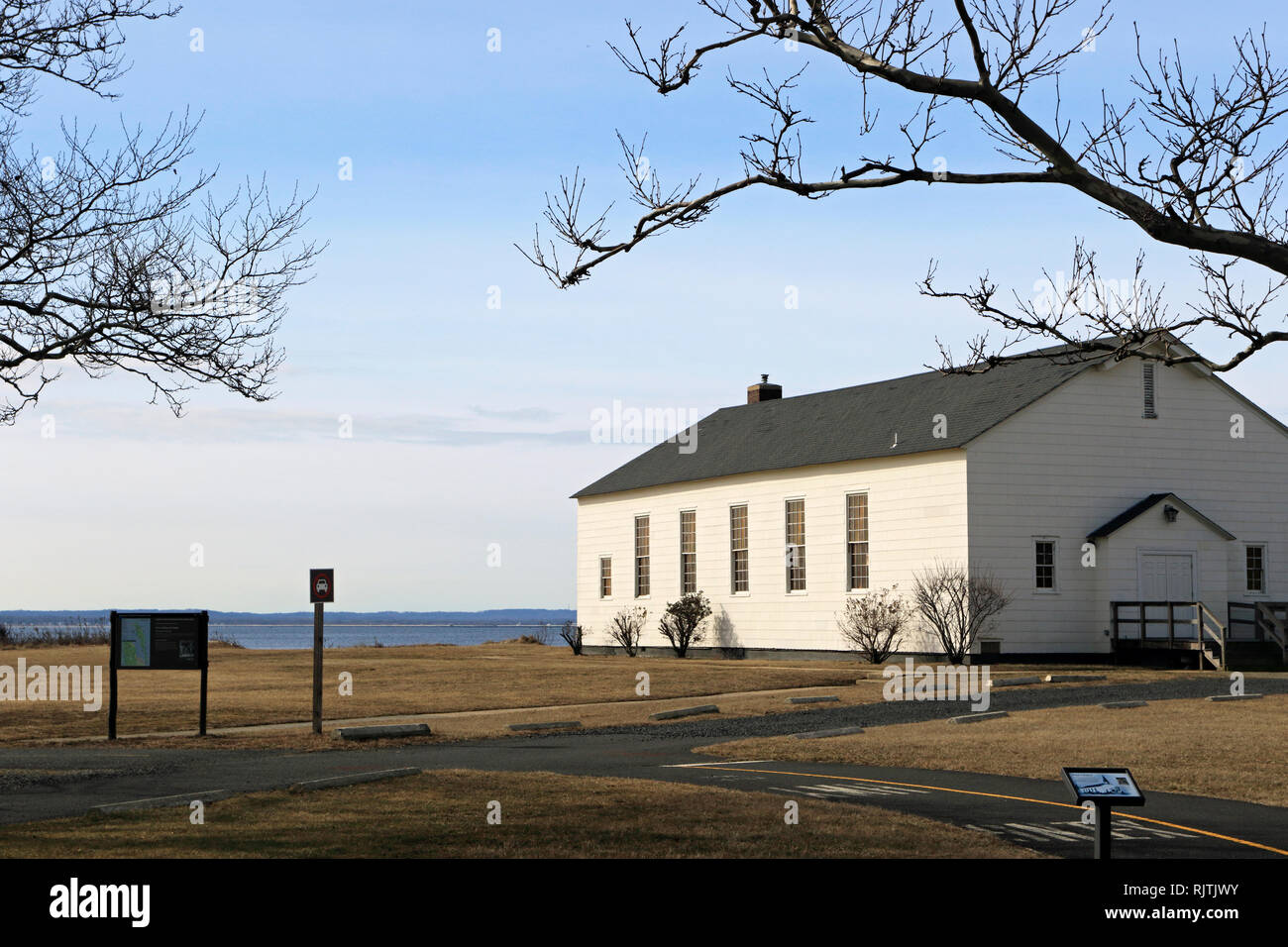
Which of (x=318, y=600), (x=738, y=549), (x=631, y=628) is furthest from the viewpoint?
(x=631, y=628)

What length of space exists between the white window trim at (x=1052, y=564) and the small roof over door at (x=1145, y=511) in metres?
0.98

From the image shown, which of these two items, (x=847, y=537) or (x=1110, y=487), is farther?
(x=847, y=537)

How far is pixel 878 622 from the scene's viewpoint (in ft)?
120

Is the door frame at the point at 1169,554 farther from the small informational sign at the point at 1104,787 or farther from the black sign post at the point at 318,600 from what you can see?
the small informational sign at the point at 1104,787

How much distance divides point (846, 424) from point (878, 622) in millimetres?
6817

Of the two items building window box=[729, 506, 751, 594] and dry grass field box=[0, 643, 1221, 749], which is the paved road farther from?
building window box=[729, 506, 751, 594]

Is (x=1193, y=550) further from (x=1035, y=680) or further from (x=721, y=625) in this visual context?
(x=721, y=625)

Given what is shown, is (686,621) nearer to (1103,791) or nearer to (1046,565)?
(1046,565)

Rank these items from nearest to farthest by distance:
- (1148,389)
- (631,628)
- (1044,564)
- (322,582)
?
(322,582) < (1044,564) < (1148,389) < (631,628)

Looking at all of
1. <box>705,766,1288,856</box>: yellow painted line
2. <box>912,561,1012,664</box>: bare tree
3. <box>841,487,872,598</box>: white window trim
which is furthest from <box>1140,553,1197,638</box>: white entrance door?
<box>705,766,1288,856</box>: yellow painted line

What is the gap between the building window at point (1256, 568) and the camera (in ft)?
125

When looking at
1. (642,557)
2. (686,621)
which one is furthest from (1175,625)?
(642,557)

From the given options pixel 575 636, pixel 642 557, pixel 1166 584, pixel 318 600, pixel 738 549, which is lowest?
pixel 575 636
